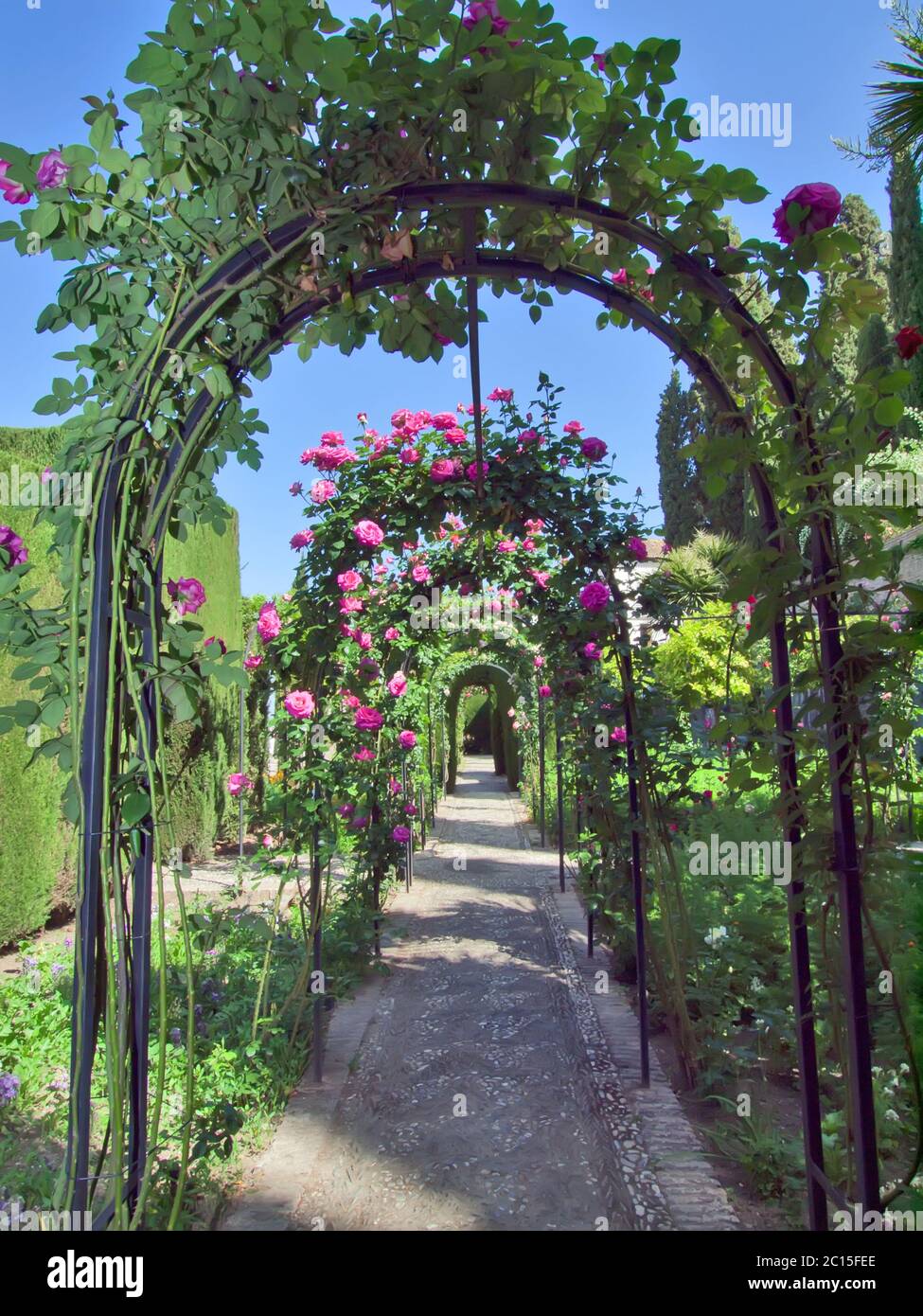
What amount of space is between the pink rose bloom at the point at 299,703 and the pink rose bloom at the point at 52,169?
2.38 m

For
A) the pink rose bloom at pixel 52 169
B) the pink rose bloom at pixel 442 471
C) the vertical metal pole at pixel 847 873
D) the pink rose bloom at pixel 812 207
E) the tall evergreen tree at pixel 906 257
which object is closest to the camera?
Result: the pink rose bloom at pixel 52 169

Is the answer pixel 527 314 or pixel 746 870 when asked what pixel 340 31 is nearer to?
pixel 527 314

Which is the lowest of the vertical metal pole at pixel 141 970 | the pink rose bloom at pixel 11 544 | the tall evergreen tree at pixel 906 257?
the vertical metal pole at pixel 141 970

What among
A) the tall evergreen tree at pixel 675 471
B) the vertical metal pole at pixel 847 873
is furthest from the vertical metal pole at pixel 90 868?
the tall evergreen tree at pixel 675 471

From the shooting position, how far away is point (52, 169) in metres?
1.31

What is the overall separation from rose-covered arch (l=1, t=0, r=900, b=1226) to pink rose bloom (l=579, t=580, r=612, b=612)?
175 cm

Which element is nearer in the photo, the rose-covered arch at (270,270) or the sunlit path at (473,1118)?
the rose-covered arch at (270,270)

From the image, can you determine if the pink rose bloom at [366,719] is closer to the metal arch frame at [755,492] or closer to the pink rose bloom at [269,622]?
the pink rose bloom at [269,622]

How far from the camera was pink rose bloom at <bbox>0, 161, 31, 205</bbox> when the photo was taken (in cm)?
133

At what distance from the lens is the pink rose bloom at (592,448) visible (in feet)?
12.1

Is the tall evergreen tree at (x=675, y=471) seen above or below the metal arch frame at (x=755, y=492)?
above

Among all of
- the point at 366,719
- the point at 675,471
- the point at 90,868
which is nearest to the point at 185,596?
the point at 90,868

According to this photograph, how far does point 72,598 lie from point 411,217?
0.90m

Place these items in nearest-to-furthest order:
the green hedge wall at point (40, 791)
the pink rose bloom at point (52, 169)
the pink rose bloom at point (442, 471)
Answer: the pink rose bloom at point (52, 169), the pink rose bloom at point (442, 471), the green hedge wall at point (40, 791)
